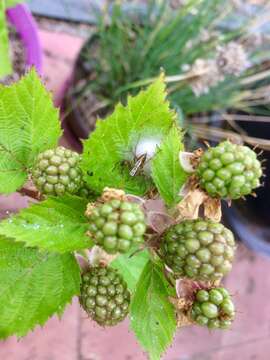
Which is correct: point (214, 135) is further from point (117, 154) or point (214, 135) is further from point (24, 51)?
point (117, 154)

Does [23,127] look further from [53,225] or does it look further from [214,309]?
[214,309]

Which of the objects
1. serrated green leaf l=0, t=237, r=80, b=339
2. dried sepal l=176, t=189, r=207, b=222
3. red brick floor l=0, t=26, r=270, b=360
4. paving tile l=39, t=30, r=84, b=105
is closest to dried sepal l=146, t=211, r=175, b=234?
dried sepal l=176, t=189, r=207, b=222

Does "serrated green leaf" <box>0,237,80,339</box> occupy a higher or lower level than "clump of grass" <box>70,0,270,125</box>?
lower

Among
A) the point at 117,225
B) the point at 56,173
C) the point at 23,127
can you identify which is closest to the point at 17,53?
the point at 23,127

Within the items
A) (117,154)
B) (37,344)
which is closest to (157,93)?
(117,154)

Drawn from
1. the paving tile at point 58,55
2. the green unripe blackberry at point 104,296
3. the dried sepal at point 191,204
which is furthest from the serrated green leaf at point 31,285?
the paving tile at point 58,55

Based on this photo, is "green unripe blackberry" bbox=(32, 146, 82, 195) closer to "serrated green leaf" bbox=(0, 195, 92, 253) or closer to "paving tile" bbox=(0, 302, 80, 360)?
Result: "serrated green leaf" bbox=(0, 195, 92, 253)

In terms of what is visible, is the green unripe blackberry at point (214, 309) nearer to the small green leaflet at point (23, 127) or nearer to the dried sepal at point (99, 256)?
the dried sepal at point (99, 256)
